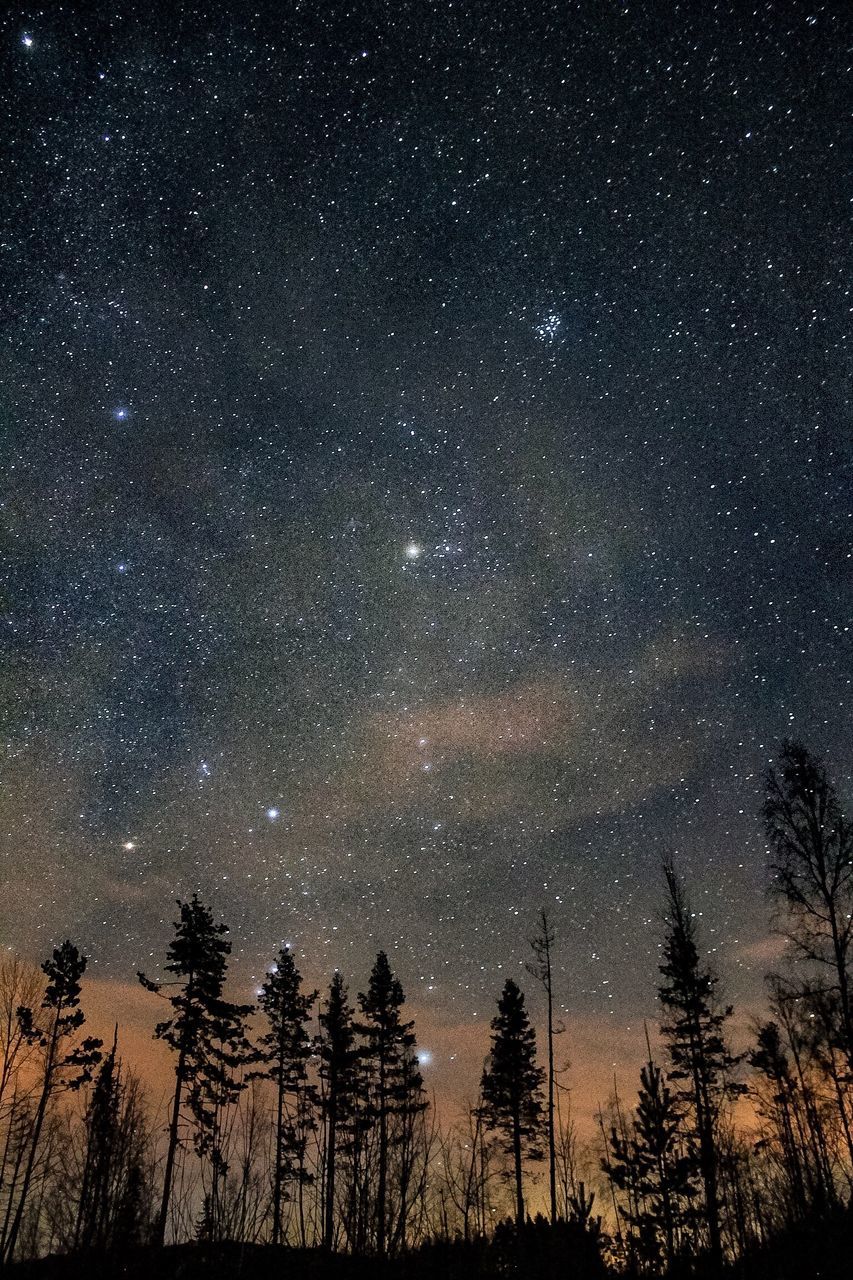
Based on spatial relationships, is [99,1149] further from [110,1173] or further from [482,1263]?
[482,1263]

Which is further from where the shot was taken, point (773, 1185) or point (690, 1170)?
point (773, 1185)

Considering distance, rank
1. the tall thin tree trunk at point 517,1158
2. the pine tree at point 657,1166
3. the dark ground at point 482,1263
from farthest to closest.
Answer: the tall thin tree trunk at point 517,1158 < the pine tree at point 657,1166 < the dark ground at point 482,1263

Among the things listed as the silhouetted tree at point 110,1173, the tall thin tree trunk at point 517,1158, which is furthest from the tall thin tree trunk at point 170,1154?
the tall thin tree trunk at point 517,1158

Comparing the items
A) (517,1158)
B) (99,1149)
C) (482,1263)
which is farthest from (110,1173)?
(517,1158)

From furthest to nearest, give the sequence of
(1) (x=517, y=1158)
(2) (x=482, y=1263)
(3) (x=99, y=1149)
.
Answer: (1) (x=517, y=1158)
(3) (x=99, y=1149)
(2) (x=482, y=1263)

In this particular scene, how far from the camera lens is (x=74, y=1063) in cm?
3061

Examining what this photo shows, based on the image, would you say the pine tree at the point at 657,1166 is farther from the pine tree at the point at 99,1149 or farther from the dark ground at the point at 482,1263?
the pine tree at the point at 99,1149

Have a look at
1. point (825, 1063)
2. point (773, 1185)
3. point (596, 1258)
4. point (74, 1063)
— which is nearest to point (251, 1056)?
point (74, 1063)

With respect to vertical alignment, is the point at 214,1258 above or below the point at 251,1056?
below

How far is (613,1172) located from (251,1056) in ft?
52.9

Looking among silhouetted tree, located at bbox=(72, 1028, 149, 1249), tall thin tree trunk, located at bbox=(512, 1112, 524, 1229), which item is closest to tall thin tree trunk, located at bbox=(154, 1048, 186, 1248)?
silhouetted tree, located at bbox=(72, 1028, 149, 1249)

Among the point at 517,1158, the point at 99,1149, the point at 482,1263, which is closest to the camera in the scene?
the point at 482,1263

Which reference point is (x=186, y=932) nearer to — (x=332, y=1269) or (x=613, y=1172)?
(x=332, y=1269)

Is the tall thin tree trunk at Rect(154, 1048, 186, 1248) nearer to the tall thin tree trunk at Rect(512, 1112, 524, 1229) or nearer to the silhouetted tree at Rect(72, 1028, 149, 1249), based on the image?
the silhouetted tree at Rect(72, 1028, 149, 1249)
